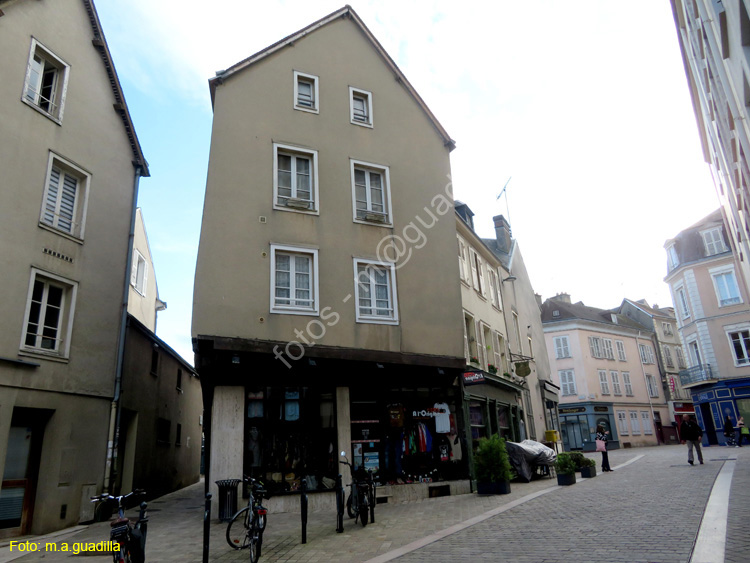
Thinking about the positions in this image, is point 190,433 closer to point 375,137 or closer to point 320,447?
point 320,447

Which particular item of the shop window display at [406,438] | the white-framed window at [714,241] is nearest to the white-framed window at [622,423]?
the white-framed window at [714,241]

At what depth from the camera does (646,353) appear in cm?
4934

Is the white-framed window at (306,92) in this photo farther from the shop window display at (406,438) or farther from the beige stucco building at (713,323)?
the beige stucco building at (713,323)

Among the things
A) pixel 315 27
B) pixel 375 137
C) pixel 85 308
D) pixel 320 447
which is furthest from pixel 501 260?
pixel 85 308

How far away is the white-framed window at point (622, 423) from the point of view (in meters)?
42.9

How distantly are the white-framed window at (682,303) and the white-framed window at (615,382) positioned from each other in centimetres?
719

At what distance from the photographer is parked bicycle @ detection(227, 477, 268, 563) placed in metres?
7.61

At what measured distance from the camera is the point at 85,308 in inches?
542

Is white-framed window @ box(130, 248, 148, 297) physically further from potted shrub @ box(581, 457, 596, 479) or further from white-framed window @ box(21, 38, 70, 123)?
potted shrub @ box(581, 457, 596, 479)

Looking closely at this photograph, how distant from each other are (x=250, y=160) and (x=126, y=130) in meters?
4.98

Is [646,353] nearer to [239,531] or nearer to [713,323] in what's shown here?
[713,323]

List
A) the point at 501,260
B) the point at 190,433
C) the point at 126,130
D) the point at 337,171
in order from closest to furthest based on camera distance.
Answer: the point at 337,171, the point at 126,130, the point at 190,433, the point at 501,260

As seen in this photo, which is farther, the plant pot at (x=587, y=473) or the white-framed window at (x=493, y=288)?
the white-framed window at (x=493, y=288)

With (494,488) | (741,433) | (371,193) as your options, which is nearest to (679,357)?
(741,433)
